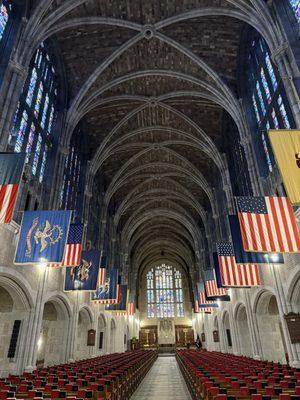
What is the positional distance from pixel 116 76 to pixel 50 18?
268 inches

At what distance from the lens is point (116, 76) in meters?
21.1

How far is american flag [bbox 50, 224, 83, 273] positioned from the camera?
13.2m

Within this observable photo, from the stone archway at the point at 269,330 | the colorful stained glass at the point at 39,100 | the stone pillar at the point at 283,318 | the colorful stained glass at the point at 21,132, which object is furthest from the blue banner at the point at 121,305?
the colorful stained glass at the point at 39,100

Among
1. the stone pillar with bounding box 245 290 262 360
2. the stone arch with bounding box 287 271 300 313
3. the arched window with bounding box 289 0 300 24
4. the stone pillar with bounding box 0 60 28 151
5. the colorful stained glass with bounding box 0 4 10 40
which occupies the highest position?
the colorful stained glass with bounding box 0 4 10 40

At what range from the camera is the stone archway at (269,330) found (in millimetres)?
16797

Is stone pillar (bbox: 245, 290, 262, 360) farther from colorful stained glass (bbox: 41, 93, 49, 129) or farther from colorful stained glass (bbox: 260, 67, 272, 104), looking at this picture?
colorful stained glass (bbox: 41, 93, 49, 129)

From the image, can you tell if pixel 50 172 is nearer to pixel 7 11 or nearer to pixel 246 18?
pixel 7 11

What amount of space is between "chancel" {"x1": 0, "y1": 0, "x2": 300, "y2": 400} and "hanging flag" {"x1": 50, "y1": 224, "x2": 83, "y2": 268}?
0.05 metres

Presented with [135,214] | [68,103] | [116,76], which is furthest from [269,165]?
[135,214]

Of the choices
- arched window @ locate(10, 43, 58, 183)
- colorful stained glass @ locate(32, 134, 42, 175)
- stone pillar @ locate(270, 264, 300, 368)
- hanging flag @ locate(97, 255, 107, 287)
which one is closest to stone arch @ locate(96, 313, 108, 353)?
hanging flag @ locate(97, 255, 107, 287)

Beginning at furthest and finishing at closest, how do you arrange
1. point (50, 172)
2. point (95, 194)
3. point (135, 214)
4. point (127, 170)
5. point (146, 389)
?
point (135, 214), point (127, 170), point (95, 194), point (50, 172), point (146, 389)

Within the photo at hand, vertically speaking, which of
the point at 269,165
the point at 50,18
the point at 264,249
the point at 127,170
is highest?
the point at 127,170

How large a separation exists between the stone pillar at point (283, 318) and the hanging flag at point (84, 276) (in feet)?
31.5

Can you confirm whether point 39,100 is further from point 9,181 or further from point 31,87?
point 9,181
